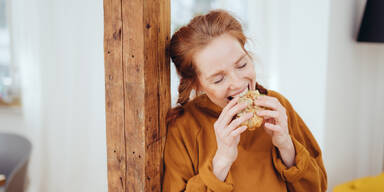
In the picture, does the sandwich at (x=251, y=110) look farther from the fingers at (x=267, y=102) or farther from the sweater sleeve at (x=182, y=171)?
the sweater sleeve at (x=182, y=171)

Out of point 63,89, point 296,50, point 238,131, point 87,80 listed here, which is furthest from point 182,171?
point 296,50

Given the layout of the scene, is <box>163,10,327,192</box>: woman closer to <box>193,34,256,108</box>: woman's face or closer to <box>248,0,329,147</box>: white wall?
<box>193,34,256,108</box>: woman's face

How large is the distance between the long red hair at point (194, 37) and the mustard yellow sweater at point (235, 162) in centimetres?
8

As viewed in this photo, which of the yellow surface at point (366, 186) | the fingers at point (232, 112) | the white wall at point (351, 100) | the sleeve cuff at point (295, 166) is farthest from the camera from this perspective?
the white wall at point (351, 100)

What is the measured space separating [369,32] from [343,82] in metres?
0.40

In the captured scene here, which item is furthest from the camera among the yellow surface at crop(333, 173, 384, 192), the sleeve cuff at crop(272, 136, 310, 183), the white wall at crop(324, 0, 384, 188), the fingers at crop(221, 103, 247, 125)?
the white wall at crop(324, 0, 384, 188)

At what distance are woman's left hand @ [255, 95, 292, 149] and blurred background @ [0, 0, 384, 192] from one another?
124 centimetres

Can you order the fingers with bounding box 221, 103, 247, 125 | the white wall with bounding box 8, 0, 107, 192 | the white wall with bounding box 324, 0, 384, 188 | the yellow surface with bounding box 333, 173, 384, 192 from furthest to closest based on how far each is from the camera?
1. the white wall with bounding box 324, 0, 384, 188
2. the white wall with bounding box 8, 0, 107, 192
3. the yellow surface with bounding box 333, 173, 384, 192
4. the fingers with bounding box 221, 103, 247, 125

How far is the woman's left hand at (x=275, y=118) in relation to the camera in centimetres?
99

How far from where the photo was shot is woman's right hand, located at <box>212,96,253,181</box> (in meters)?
0.96

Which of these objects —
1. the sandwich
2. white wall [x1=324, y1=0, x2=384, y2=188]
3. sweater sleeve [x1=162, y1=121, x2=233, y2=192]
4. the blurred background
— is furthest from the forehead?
white wall [x1=324, y1=0, x2=384, y2=188]

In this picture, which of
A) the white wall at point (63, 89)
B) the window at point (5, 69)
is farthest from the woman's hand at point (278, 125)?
the window at point (5, 69)

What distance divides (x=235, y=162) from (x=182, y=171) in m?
0.20

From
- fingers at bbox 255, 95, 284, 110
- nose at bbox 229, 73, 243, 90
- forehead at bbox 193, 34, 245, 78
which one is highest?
forehead at bbox 193, 34, 245, 78
